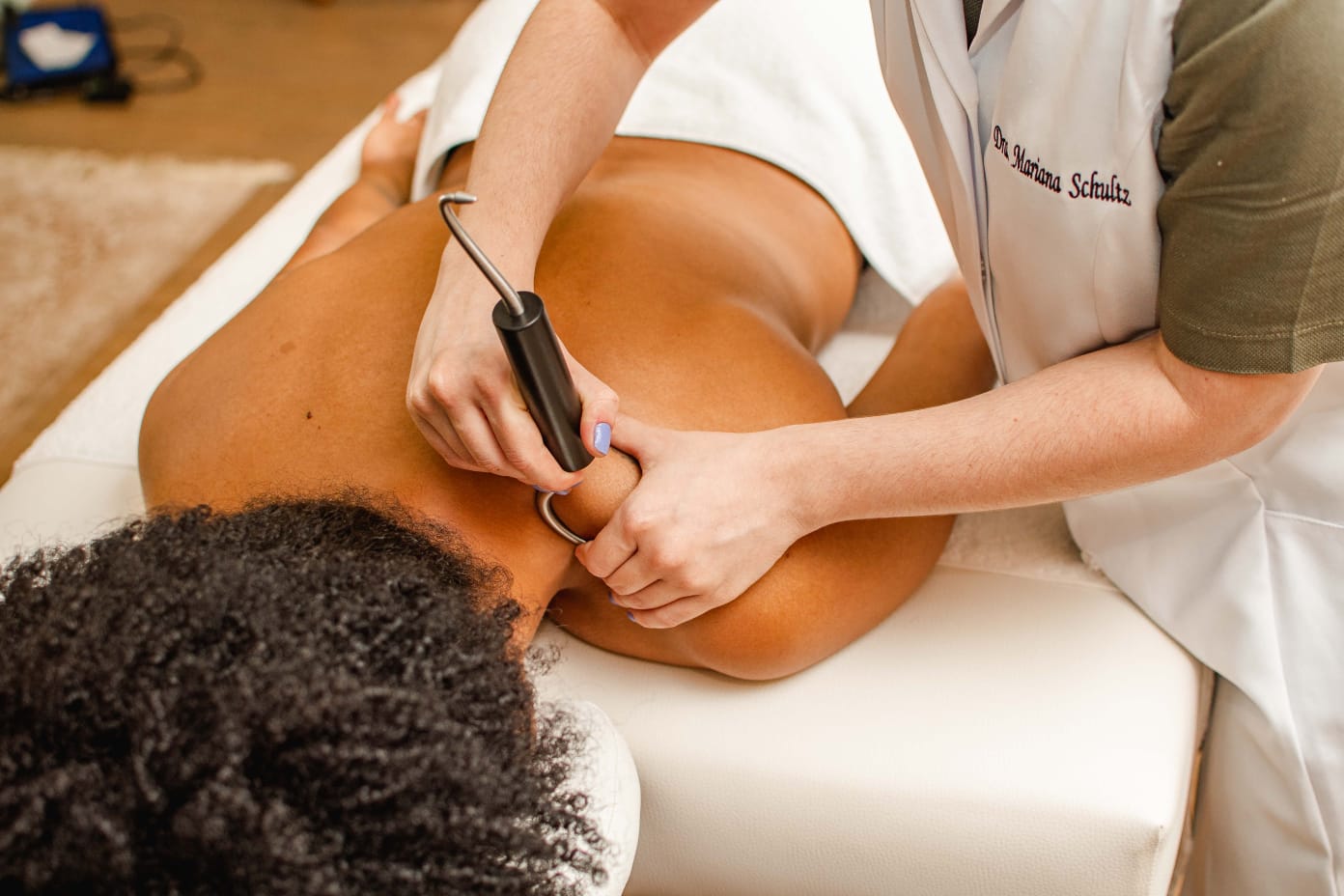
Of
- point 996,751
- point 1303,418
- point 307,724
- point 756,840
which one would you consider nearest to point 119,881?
point 307,724

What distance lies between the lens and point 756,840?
1.00 m

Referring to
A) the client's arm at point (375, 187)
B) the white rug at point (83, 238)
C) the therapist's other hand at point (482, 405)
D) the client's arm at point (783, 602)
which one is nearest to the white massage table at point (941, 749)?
the client's arm at point (783, 602)

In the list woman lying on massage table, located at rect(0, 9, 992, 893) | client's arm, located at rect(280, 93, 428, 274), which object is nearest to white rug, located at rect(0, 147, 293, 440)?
client's arm, located at rect(280, 93, 428, 274)

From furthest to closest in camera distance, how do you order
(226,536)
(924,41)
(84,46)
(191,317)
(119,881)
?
(84,46) < (191,317) < (924,41) < (226,536) < (119,881)

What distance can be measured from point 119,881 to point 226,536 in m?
0.24

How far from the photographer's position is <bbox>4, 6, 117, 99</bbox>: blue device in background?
10.2ft

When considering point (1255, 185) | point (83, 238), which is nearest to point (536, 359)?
point (1255, 185)

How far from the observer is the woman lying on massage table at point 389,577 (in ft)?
2.01

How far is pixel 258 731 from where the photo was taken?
0.62m

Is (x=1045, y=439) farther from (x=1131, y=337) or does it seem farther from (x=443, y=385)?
(x=443, y=385)

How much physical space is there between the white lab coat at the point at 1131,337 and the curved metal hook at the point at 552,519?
433mm

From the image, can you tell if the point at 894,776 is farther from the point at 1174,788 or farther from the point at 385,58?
the point at 385,58

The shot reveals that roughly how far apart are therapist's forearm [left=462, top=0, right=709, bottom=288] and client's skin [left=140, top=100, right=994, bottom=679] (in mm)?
84

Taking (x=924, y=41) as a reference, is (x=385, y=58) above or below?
below
